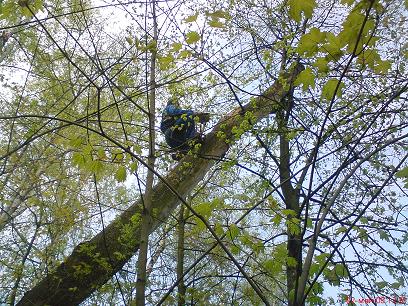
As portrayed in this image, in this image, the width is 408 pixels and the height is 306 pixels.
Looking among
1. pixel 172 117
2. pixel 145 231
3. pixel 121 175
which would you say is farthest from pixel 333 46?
pixel 172 117

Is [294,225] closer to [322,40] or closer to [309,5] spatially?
[322,40]

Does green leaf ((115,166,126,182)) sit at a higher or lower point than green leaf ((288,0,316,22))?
higher

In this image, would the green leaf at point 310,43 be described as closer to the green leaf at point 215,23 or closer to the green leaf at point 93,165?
the green leaf at point 215,23

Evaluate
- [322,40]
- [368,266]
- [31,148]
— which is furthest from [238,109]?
[31,148]

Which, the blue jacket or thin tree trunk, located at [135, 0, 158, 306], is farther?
the blue jacket

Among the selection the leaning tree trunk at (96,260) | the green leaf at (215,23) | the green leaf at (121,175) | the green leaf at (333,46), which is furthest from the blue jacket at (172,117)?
the green leaf at (333,46)

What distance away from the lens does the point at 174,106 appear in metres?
4.14

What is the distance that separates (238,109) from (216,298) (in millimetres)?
2871

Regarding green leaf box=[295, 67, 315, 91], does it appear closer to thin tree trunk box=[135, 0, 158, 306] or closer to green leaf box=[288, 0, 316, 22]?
green leaf box=[288, 0, 316, 22]

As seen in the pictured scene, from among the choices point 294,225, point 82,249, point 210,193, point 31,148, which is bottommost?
point 294,225

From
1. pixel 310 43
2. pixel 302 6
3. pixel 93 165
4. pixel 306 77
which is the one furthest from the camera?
pixel 93 165

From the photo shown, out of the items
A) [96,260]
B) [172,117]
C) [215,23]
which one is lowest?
[96,260]

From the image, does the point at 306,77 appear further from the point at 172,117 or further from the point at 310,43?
the point at 172,117

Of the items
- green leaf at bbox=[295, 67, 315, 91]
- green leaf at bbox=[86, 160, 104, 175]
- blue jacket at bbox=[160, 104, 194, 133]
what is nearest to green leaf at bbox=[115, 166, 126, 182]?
green leaf at bbox=[86, 160, 104, 175]
